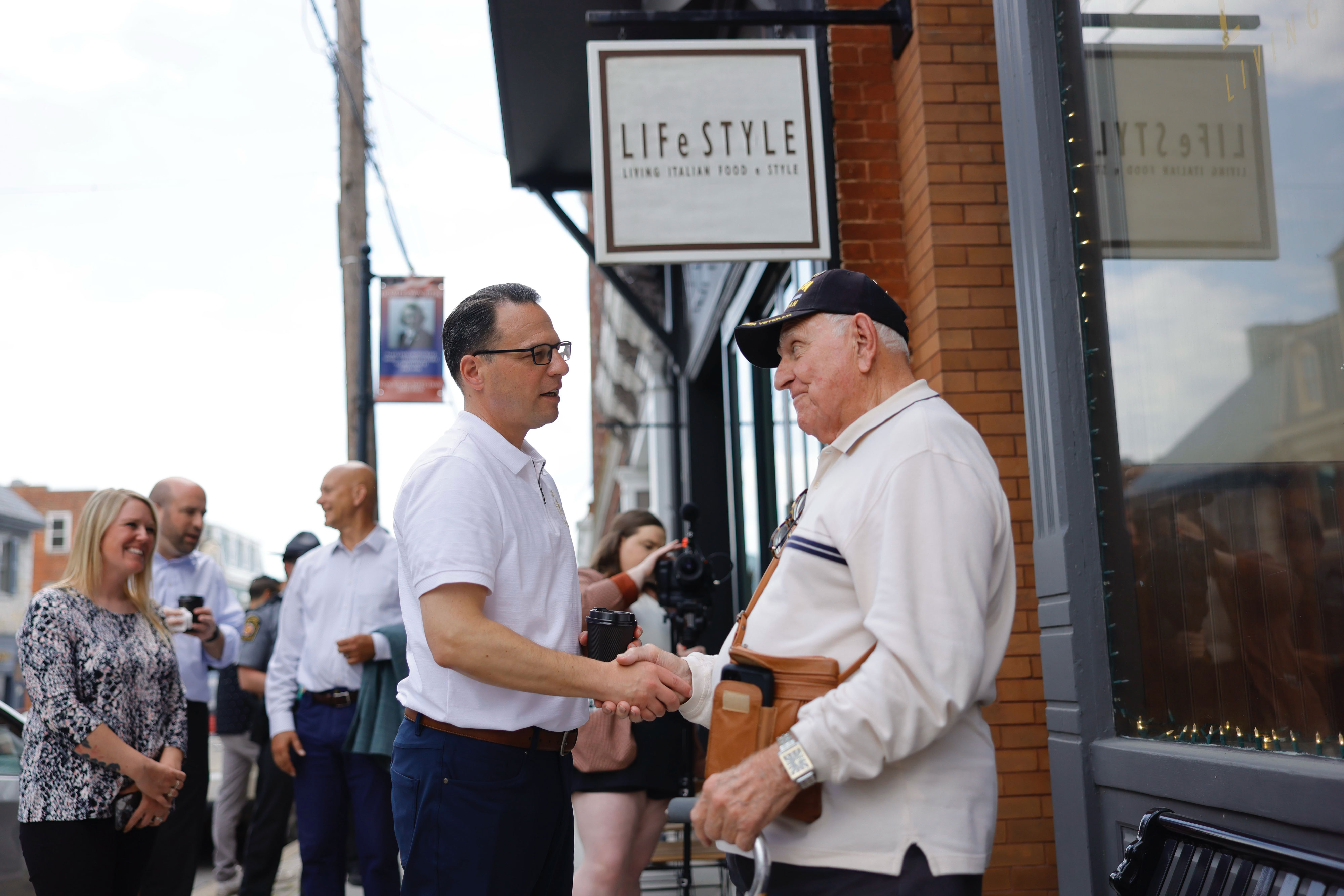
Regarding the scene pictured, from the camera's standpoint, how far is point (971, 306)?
4281mm

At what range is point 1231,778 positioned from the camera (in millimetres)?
2277

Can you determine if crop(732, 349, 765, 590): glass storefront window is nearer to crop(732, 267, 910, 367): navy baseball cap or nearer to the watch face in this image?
crop(732, 267, 910, 367): navy baseball cap

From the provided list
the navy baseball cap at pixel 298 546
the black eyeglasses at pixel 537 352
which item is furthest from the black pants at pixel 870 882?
the navy baseball cap at pixel 298 546

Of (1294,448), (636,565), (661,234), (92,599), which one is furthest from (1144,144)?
(92,599)

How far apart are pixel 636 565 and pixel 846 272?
10.1ft

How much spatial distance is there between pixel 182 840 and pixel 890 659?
12.8 ft

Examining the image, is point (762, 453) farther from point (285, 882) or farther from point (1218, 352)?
point (1218, 352)

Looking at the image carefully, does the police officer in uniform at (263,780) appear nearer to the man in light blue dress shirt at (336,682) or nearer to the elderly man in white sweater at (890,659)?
the man in light blue dress shirt at (336,682)

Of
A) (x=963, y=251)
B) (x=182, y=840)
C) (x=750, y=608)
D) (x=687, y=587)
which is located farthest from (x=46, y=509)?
(x=750, y=608)

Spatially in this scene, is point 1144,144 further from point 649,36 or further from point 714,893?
point 649,36

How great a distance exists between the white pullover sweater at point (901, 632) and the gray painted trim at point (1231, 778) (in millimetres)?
614

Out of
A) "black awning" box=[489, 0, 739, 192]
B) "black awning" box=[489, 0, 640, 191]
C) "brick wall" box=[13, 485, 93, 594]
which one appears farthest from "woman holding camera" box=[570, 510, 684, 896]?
"brick wall" box=[13, 485, 93, 594]

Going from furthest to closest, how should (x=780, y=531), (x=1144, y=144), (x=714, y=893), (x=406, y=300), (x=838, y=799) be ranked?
(x=406, y=300) < (x=714, y=893) < (x=1144, y=144) < (x=780, y=531) < (x=838, y=799)

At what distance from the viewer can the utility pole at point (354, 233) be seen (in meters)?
10.6
